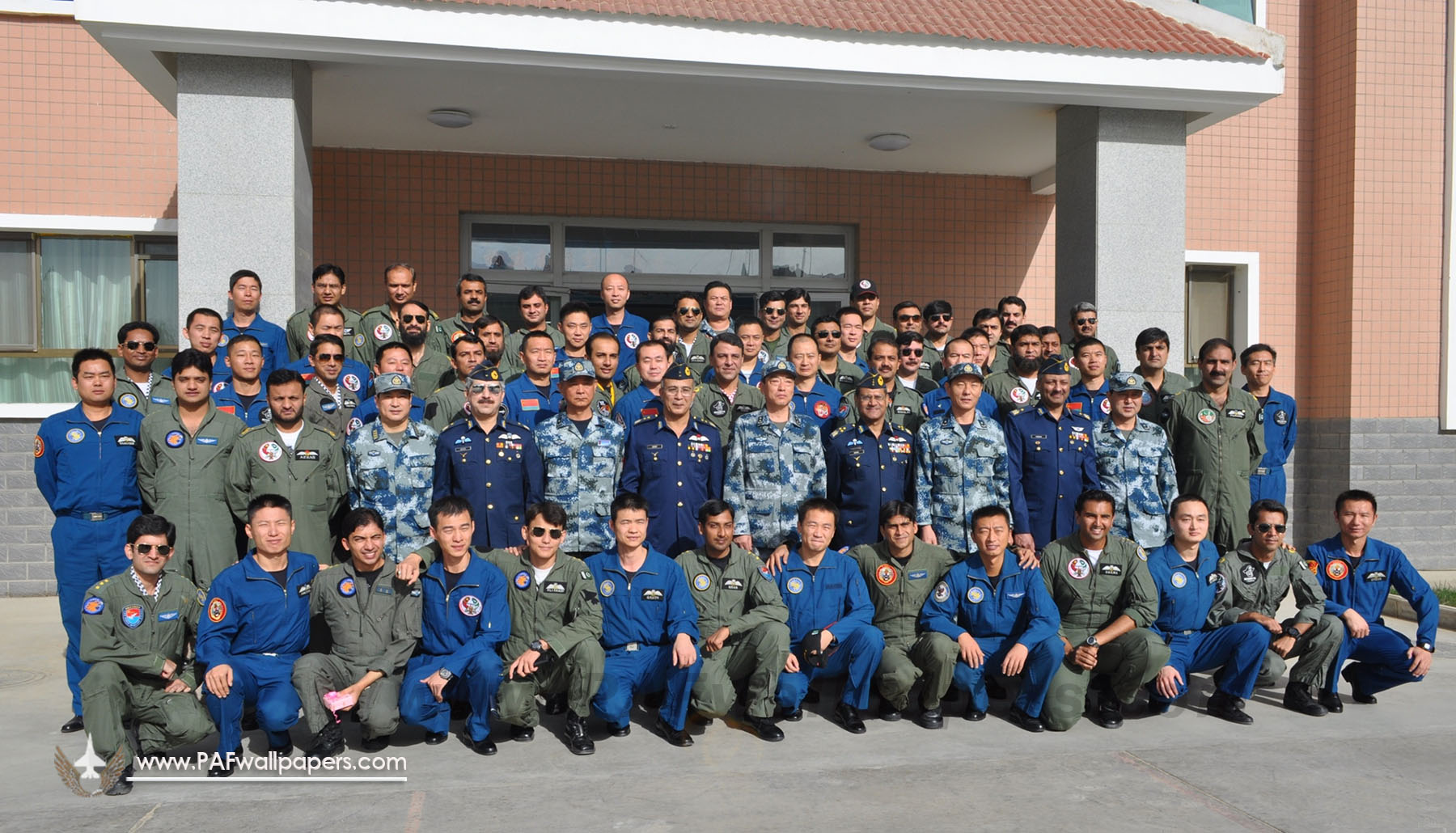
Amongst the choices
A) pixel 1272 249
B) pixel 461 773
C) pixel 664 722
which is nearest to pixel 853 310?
pixel 664 722

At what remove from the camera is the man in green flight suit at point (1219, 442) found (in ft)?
21.9

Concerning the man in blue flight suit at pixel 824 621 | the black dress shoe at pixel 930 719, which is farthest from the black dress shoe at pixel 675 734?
the black dress shoe at pixel 930 719

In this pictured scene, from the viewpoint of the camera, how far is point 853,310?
7609 millimetres

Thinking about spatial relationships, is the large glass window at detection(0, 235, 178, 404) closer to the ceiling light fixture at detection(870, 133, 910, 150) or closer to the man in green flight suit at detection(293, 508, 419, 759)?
the man in green flight suit at detection(293, 508, 419, 759)

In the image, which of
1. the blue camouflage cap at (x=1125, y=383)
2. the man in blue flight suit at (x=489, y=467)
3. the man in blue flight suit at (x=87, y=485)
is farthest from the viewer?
the blue camouflage cap at (x=1125, y=383)

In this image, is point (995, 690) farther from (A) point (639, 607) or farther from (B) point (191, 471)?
(B) point (191, 471)

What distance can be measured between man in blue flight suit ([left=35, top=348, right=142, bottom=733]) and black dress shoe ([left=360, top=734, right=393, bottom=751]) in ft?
5.61

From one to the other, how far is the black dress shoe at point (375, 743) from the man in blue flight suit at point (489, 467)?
3.61 feet

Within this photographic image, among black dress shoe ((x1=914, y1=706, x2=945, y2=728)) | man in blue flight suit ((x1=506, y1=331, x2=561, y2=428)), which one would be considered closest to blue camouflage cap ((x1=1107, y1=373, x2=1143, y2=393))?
black dress shoe ((x1=914, y1=706, x2=945, y2=728))

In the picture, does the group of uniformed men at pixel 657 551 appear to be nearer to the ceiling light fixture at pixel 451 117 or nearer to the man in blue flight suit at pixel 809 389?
the man in blue flight suit at pixel 809 389

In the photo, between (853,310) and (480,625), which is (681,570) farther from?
(853,310)

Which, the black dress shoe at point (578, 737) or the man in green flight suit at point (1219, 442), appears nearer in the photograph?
the black dress shoe at point (578, 737)

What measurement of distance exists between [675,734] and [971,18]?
6.06 meters

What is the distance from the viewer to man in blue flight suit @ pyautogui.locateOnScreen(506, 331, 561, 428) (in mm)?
6312
